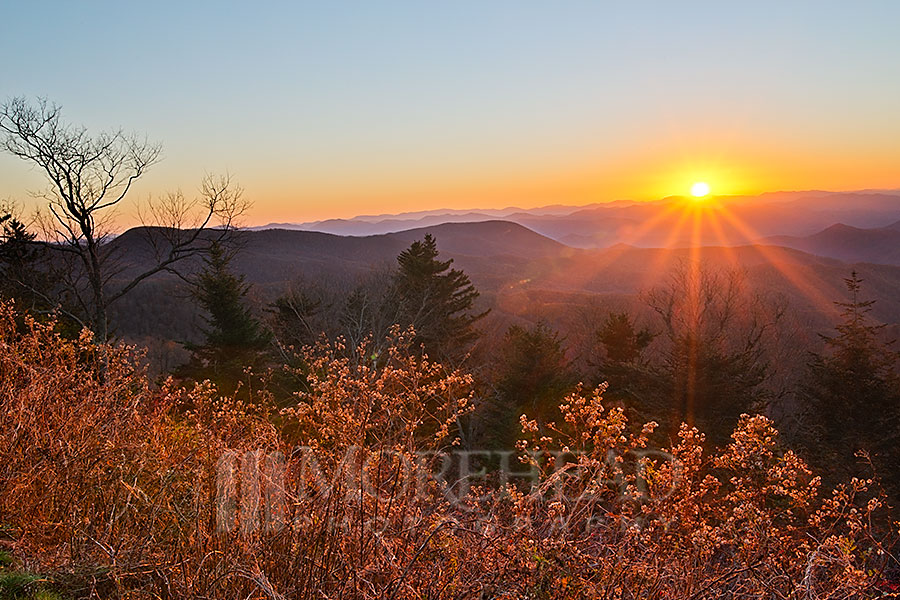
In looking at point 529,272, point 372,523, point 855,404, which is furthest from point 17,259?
point 529,272

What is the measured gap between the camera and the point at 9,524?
3498mm

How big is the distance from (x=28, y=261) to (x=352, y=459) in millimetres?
16835

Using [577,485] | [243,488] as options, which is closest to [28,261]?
[243,488]

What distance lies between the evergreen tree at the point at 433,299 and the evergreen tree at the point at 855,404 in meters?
11.8

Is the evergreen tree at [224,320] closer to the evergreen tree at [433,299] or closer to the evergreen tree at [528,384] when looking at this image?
the evergreen tree at [433,299]

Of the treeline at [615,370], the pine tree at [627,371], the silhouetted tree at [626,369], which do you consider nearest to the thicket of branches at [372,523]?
the treeline at [615,370]

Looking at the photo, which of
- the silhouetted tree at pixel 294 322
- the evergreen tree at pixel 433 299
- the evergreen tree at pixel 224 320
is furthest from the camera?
the evergreen tree at pixel 433 299

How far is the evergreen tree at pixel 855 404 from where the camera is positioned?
1420 centimetres

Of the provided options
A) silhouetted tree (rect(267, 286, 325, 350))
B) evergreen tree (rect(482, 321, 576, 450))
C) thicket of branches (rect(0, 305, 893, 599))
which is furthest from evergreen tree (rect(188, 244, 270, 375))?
thicket of branches (rect(0, 305, 893, 599))

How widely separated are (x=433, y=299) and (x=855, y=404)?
1414cm

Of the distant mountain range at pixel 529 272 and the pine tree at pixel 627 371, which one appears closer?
the pine tree at pixel 627 371

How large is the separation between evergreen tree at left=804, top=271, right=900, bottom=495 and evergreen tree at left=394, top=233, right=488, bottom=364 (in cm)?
1176

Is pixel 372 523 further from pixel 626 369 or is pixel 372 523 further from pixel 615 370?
pixel 615 370

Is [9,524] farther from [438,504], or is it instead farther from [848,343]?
[848,343]
